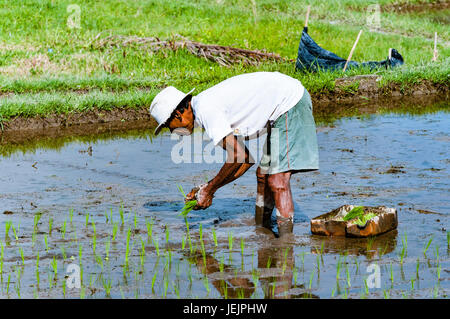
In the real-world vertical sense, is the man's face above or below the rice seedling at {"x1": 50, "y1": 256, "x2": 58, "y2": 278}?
above

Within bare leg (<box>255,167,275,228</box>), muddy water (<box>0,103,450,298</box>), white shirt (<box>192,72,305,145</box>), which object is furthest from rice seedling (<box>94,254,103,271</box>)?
bare leg (<box>255,167,275,228</box>)

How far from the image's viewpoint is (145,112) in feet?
29.8

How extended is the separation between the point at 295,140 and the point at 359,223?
2.31 feet

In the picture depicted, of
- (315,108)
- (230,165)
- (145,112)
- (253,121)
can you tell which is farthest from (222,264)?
(315,108)

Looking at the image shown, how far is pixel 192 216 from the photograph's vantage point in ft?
18.0

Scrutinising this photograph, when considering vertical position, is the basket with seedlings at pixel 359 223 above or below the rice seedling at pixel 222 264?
above

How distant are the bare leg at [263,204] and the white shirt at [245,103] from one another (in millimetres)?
694

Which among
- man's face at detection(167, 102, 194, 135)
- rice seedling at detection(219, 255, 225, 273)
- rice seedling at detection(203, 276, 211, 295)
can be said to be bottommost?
rice seedling at detection(203, 276, 211, 295)

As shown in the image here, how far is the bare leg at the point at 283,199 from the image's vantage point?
4.67 meters

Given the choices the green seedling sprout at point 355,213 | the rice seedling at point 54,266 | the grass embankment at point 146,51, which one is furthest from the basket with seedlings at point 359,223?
the grass embankment at point 146,51

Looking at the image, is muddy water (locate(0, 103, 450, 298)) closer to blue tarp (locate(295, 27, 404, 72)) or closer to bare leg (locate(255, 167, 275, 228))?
bare leg (locate(255, 167, 275, 228))

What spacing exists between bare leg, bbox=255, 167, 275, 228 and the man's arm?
0.59 m

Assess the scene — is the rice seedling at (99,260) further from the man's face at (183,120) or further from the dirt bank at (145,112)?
the dirt bank at (145,112)

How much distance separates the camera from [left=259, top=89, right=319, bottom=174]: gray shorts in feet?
15.0
